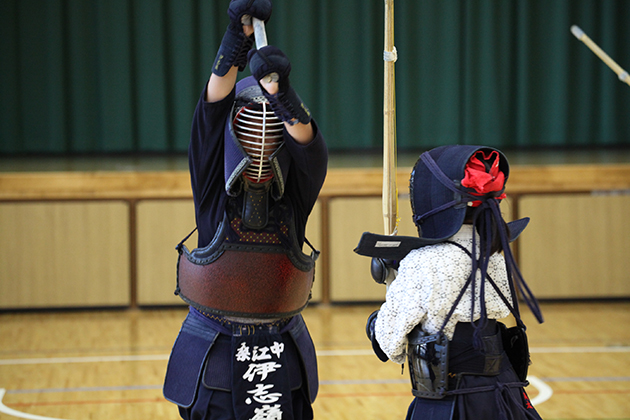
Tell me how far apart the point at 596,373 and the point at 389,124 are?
8.30 ft

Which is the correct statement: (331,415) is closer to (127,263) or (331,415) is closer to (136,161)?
(127,263)

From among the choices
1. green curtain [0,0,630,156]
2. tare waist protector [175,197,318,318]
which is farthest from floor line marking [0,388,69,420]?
green curtain [0,0,630,156]

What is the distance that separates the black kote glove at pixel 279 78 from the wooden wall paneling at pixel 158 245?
3695 millimetres

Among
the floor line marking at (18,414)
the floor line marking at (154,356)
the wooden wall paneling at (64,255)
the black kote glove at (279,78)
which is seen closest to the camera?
the black kote glove at (279,78)

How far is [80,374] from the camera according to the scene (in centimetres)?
393

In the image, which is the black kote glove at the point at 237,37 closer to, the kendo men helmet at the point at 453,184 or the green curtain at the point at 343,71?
the kendo men helmet at the point at 453,184

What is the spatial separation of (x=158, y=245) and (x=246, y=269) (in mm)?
3521

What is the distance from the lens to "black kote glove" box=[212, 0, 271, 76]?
163cm

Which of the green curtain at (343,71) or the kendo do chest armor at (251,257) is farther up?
the green curtain at (343,71)

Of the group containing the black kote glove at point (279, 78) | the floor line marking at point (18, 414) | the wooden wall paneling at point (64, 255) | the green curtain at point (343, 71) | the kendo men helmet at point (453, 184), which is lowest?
the floor line marking at point (18, 414)

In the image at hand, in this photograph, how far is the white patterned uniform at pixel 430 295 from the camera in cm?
171

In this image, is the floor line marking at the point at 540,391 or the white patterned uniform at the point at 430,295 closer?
the white patterned uniform at the point at 430,295

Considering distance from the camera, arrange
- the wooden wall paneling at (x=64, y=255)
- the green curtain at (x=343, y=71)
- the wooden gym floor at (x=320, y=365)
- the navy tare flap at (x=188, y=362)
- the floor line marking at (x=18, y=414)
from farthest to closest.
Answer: the green curtain at (x=343, y=71)
the wooden wall paneling at (x=64, y=255)
the wooden gym floor at (x=320, y=365)
the floor line marking at (x=18, y=414)
the navy tare flap at (x=188, y=362)

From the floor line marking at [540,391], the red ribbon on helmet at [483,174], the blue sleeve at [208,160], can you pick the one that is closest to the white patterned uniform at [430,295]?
the red ribbon on helmet at [483,174]
